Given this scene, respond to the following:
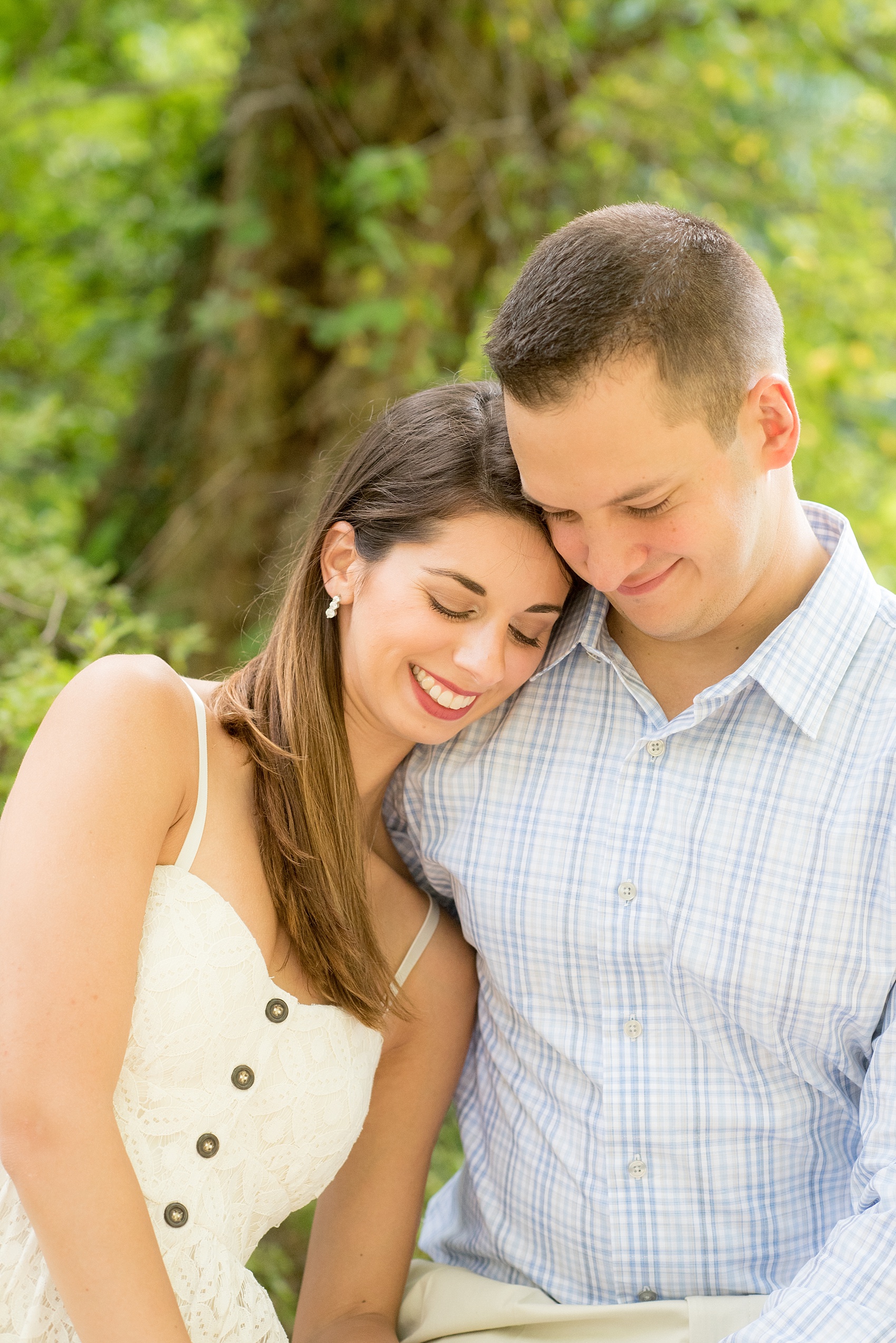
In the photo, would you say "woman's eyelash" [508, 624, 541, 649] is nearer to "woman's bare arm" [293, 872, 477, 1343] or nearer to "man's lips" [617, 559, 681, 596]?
"man's lips" [617, 559, 681, 596]

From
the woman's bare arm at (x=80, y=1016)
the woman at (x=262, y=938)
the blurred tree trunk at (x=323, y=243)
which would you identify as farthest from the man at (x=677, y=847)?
the blurred tree trunk at (x=323, y=243)

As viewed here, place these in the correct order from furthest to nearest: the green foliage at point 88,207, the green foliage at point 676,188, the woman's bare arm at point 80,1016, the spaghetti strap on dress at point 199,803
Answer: the green foliage at point 88,207
the green foliage at point 676,188
the spaghetti strap on dress at point 199,803
the woman's bare arm at point 80,1016

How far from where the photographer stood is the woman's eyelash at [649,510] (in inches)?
72.9

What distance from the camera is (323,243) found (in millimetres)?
4926

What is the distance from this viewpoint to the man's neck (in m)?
2.08

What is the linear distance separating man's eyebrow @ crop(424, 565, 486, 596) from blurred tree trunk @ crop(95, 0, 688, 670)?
A: 2617 mm

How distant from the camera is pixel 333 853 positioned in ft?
6.87

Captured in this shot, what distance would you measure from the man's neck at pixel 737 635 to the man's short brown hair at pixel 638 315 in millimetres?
305

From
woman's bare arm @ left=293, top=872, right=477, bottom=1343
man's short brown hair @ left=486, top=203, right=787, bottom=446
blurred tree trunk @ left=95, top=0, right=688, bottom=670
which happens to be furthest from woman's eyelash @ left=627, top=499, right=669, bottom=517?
blurred tree trunk @ left=95, top=0, right=688, bottom=670

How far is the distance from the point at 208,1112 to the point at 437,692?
2.60 ft

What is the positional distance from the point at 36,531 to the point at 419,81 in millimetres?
2643

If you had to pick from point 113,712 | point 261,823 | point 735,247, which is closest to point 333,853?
point 261,823

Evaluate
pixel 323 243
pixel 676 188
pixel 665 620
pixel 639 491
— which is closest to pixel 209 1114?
pixel 665 620

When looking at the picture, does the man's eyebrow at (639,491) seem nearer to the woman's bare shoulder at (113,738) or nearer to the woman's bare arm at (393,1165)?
the woman's bare shoulder at (113,738)
